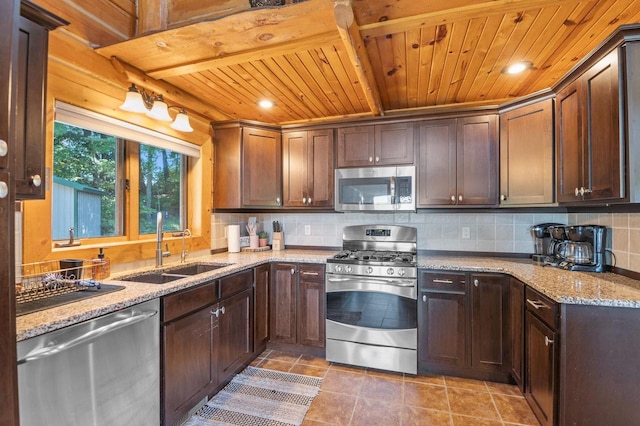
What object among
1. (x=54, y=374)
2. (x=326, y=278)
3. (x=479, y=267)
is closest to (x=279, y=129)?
(x=326, y=278)

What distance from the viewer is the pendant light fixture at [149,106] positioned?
6.43 ft

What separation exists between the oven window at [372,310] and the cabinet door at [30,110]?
2.13 metres

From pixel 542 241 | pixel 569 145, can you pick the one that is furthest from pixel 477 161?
pixel 542 241

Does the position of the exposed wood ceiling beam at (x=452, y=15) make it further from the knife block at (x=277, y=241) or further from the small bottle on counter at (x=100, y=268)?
the knife block at (x=277, y=241)

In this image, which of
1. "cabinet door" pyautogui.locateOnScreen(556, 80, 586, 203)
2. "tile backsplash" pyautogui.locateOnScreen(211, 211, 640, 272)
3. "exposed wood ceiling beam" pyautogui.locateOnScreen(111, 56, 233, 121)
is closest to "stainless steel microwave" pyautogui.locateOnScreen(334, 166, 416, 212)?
"tile backsplash" pyautogui.locateOnScreen(211, 211, 640, 272)

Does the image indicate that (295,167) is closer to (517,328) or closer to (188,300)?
(188,300)

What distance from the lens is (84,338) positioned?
1298 millimetres

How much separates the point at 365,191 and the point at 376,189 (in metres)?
0.11

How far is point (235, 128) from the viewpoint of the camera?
10.2 feet

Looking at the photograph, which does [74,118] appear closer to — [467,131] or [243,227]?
[243,227]

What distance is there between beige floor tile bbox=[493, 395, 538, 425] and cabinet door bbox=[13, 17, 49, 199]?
291 centimetres

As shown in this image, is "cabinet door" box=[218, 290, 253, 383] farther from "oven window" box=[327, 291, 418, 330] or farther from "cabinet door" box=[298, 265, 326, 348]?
"oven window" box=[327, 291, 418, 330]

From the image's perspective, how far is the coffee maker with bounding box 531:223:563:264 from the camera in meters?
2.56

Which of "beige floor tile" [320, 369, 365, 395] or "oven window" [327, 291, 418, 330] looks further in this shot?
"oven window" [327, 291, 418, 330]
